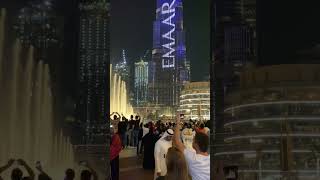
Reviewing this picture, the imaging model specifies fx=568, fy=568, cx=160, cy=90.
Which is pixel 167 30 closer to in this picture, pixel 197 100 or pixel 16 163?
pixel 197 100

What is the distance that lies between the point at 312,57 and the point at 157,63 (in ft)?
21.4

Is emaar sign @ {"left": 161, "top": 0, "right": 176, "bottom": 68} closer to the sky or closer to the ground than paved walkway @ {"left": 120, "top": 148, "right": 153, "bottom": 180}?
closer to the sky

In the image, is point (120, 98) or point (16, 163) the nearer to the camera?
point (16, 163)

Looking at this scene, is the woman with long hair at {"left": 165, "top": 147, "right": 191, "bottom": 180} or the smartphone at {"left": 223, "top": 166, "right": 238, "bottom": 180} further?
the smartphone at {"left": 223, "top": 166, "right": 238, "bottom": 180}

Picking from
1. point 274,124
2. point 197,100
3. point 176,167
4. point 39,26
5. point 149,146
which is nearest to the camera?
point 176,167

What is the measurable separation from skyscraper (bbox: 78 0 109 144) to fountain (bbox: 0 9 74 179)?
15.6 inches

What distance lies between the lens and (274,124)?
267 inches

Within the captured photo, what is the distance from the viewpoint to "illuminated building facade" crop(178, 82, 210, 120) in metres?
9.84

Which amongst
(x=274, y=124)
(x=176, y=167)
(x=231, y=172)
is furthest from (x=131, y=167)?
(x=176, y=167)

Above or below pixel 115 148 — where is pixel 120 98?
above

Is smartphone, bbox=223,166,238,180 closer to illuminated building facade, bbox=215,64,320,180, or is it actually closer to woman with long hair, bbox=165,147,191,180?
illuminated building facade, bbox=215,64,320,180

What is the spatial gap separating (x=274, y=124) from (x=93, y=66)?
232 cm

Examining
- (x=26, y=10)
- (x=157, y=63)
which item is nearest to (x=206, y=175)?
(x=26, y=10)

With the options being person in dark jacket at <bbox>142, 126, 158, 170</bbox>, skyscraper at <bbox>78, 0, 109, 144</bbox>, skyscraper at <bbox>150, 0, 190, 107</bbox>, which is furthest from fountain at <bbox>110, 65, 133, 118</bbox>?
skyscraper at <bbox>78, 0, 109, 144</bbox>
